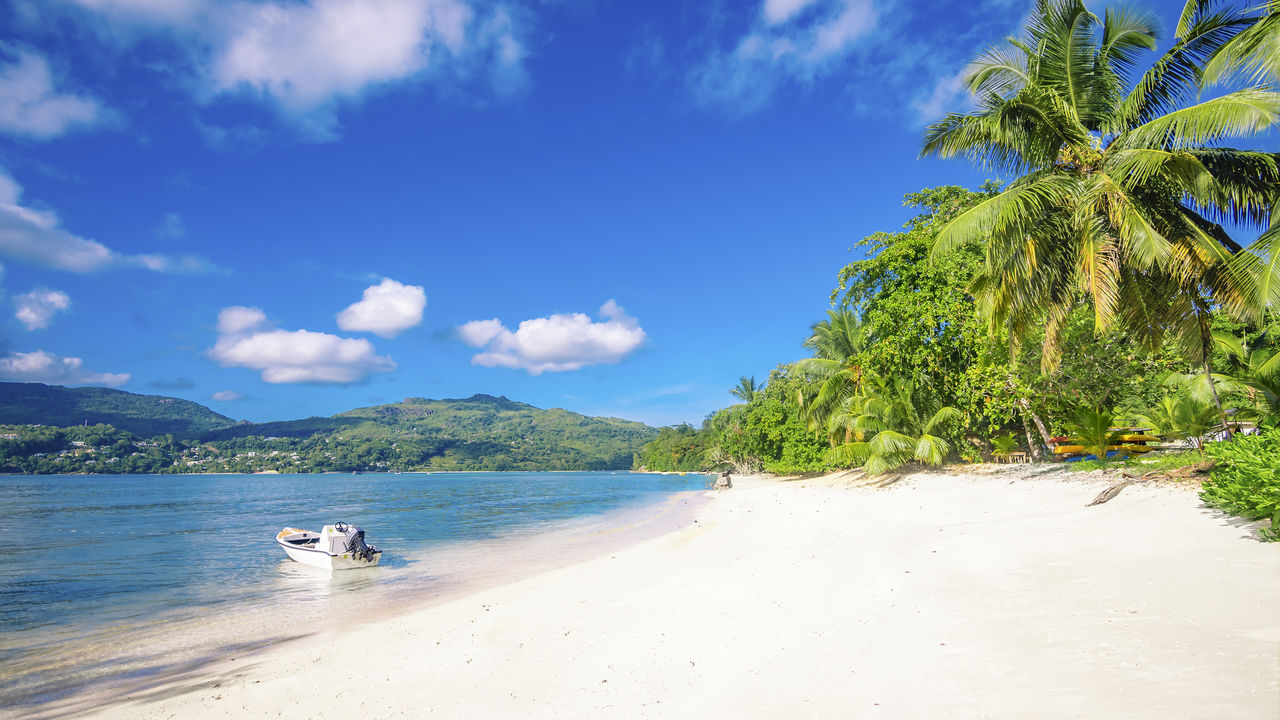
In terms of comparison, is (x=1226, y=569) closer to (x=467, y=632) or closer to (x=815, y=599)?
(x=815, y=599)

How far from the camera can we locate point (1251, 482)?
20.2 ft

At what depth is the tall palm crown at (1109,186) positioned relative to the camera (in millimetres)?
9242

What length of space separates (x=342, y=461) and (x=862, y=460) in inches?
6991

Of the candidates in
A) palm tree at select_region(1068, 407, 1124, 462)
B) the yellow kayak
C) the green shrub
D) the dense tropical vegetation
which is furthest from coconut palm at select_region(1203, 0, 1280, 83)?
the yellow kayak

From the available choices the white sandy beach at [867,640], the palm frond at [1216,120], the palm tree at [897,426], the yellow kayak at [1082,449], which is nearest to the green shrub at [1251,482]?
the white sandy beach at [867,640]

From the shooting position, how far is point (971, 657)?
4.53m

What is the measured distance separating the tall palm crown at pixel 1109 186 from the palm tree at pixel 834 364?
17.8 meters

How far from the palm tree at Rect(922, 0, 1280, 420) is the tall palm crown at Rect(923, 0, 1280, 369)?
0.03 meters

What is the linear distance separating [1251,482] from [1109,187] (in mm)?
5807

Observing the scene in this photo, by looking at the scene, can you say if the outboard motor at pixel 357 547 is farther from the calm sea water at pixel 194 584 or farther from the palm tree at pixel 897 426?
the palm tree at pixel 897 426

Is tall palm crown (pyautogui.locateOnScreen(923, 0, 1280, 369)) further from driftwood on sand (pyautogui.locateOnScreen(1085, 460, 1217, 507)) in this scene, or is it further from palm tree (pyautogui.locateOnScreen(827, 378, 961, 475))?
palm tree (pyautogui.locateOnScreen(827, 378, 961, 475))

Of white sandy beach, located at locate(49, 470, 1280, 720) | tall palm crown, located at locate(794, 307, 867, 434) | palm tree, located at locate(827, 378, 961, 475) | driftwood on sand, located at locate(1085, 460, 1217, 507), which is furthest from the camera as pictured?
tall palm crown, located at locate(794, 307, 867, 434)

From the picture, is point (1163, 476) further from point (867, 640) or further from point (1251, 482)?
point (867, 640)

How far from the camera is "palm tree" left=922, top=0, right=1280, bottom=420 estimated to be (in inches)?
364
